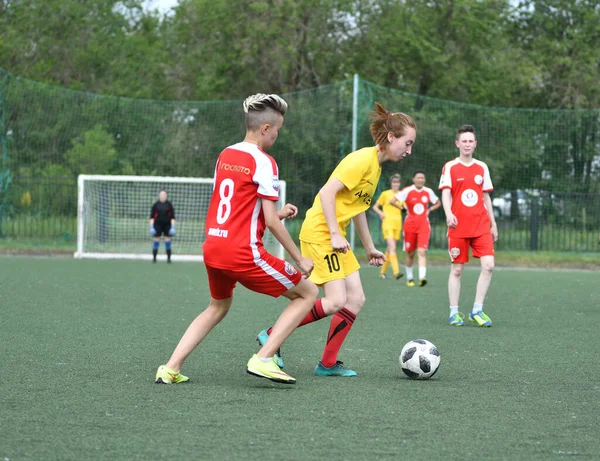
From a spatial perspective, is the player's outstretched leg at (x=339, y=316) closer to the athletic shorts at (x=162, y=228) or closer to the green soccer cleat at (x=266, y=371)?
the green soccer cleat at (x=266, y=371)

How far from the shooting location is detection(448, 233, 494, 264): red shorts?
376 inches

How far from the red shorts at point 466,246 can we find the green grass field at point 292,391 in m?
0.69

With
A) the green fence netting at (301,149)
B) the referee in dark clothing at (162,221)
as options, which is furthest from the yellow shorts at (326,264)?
the green fence netting at (301,149)

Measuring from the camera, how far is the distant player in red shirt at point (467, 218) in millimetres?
9516

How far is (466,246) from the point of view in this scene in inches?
379

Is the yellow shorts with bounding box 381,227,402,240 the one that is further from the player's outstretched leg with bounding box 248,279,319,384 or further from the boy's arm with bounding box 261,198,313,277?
the boy's arm with bounding box 261,198,313,277

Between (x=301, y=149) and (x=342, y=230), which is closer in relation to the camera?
(x=342, y=230)

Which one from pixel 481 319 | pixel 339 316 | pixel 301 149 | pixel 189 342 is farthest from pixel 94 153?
pixel 189 342

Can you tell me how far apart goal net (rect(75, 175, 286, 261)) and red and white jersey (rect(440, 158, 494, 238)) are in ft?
44.7

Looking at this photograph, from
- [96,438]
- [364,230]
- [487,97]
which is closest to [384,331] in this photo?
[364,230]

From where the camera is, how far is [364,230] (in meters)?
6.47

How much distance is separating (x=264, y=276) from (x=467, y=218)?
4619 millimetres

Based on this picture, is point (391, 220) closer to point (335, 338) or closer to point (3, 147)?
point (335, 338)

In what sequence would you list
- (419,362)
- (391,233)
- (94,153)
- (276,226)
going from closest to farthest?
(276,226)
(419,362)
(391,233)
(94,153)
